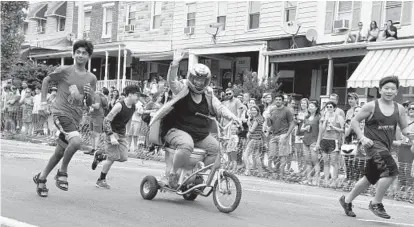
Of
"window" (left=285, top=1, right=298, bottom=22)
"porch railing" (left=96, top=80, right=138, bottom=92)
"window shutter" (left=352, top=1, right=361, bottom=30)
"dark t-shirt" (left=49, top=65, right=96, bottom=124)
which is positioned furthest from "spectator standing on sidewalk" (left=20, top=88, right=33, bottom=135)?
"dark t-shirt" (left=49, top=65, right=96, bottom=124)

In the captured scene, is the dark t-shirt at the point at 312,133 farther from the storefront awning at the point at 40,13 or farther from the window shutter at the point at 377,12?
the storefront awning at the point at 40,13

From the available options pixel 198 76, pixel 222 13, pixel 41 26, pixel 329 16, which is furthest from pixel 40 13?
pixel 198 76

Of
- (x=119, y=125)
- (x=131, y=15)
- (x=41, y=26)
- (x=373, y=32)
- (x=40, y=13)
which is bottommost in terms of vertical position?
(x=119, y=125)

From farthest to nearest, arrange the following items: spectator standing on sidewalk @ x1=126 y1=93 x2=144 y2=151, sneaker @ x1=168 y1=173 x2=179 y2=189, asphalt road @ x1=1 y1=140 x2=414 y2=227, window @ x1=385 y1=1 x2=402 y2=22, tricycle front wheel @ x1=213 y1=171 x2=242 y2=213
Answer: window @ x1=385 y1=1 x2=402 y2=22 → spectator standing on sidewalk @ x1=126 y1=93 x2=144 y2=151 → sneaker @ x1=168 y1=173 x2=179 y2=189 → tricycle front wheel @ x1=213 y1=171 x2=242 y2=213 → asphalt road @ x1=1 y1=140 x2=414 y2=227

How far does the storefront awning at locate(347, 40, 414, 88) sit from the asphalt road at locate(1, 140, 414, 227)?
8462 mm

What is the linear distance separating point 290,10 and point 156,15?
9.46 meters

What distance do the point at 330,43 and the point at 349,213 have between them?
15.5 m

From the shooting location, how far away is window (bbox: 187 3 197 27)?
29.1 m

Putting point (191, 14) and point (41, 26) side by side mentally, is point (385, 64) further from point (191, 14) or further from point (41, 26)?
point (41, 26)

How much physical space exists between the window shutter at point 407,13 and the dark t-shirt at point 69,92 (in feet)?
49.0

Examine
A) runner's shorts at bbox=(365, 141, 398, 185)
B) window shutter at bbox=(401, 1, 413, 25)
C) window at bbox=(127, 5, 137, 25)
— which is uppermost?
window at bbox=(127, 5, 137, 25)

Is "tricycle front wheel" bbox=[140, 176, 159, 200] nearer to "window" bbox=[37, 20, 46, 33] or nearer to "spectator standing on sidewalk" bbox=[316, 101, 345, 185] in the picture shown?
"spectator standing on sidewalk" bbox=[316, 101, 345, 185]

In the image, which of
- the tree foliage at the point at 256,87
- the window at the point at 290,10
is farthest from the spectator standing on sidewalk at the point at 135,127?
the window at the point at 290,10

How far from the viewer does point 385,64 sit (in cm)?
1898
